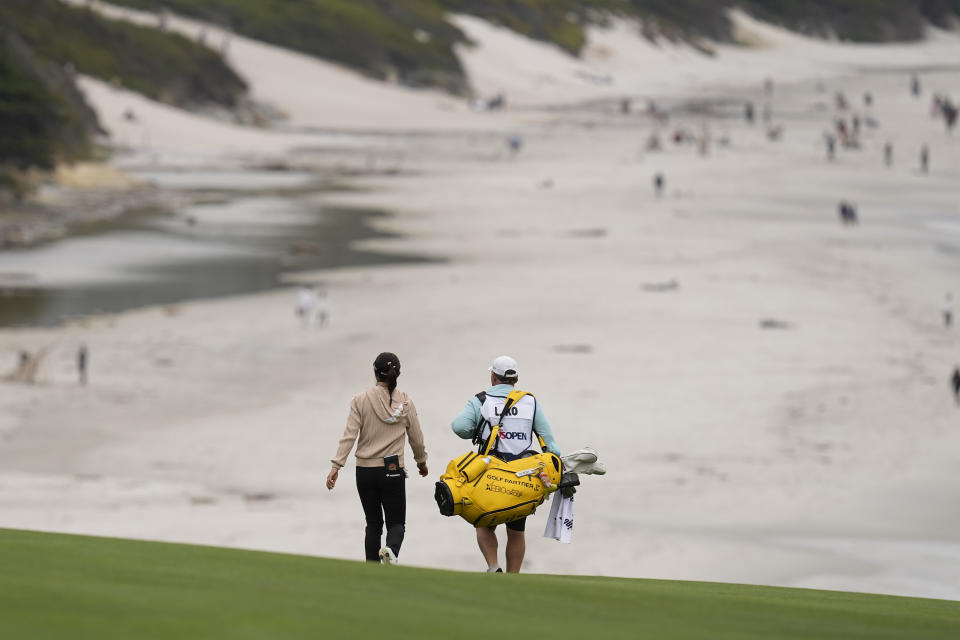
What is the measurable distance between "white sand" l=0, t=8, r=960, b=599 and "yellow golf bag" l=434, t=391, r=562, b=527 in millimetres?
6194

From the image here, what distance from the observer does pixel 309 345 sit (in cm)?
2919

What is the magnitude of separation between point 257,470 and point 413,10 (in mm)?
99021

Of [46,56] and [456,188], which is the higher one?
[46,56]

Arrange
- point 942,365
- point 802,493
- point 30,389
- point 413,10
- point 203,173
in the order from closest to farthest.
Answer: point 802,493, point 30,389, point 942,365, point 203,173, point 413,10

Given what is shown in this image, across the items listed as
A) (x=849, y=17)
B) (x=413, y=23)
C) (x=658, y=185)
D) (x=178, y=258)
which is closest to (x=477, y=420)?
(x=178, y=258)

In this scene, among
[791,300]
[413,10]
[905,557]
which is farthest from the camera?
[413,10]

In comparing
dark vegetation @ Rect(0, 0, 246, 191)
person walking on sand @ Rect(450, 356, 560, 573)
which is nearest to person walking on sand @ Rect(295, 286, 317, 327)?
person walking on sand @ Rect(450, 356, 560, 573)

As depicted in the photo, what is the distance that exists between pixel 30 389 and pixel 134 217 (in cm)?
2568

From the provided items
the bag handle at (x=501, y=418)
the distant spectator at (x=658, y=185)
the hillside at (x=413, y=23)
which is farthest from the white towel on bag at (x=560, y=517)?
the hillside at (x=413, y=23)

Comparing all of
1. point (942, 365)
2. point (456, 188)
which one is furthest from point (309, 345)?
→ point (456, 188)

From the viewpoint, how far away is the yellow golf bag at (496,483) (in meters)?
9.02

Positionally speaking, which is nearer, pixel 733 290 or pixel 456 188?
pixel 733 290

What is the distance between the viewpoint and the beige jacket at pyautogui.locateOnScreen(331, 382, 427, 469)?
9031mm

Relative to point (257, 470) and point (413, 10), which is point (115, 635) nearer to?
point (257, 470)
